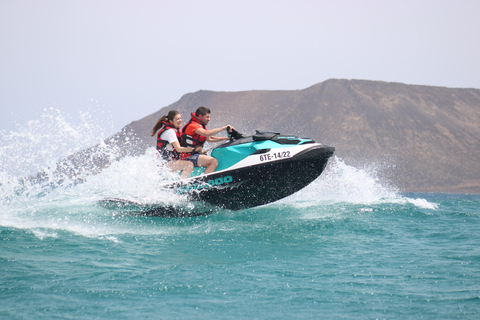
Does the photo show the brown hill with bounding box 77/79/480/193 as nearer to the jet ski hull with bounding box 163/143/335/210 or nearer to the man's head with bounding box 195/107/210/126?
the jet ski hull with bounding box 163/143/335/210

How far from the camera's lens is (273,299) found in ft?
11.9

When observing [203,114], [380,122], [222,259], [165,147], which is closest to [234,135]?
[203,114]

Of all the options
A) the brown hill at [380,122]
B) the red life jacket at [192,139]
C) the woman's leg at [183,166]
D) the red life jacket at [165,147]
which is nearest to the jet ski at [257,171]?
the woman's leg at [183,166]

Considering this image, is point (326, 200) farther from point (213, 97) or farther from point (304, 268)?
point (213, 97)

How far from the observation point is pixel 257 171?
20.9 ft

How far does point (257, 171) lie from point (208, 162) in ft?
2.66

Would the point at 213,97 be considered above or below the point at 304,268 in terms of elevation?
above

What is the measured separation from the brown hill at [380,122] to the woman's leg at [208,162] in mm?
53345

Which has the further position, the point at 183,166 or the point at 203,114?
the point at 183,166

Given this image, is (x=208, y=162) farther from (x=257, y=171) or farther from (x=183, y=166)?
(x=257, y=171)

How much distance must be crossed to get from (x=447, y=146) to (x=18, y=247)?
69.1m

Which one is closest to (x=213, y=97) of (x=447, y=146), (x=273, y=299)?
(x=447, y=146)

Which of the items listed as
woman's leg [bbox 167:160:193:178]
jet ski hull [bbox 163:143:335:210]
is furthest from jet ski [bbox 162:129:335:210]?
woman's leg [bbox 167:160:193:178]

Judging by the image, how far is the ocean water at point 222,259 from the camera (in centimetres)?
348
